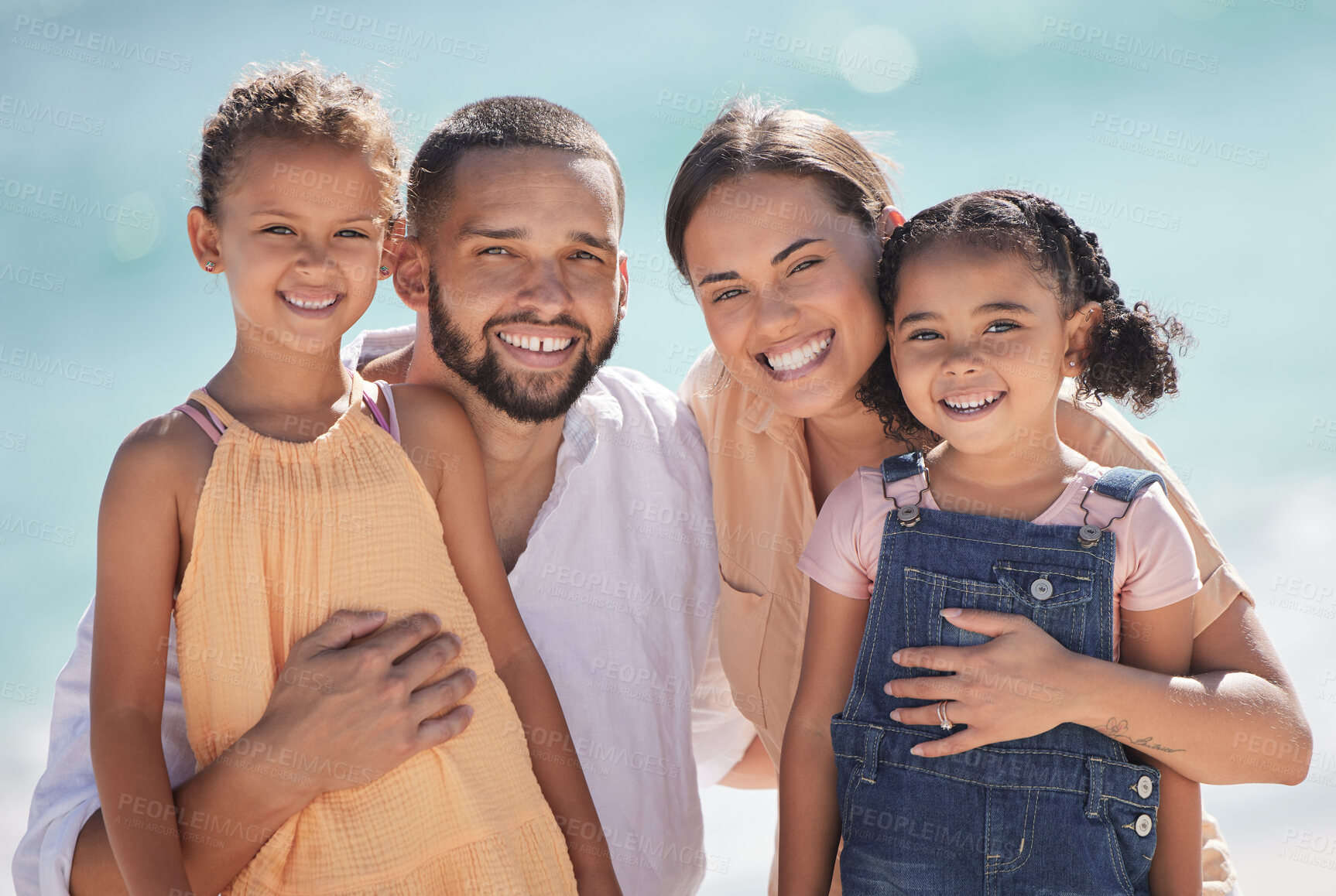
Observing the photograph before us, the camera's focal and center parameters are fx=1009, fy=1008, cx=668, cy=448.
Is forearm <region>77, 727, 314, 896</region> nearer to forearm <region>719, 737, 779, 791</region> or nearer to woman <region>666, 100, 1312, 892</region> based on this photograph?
woman <region>666, 100, 1312, 892</region>

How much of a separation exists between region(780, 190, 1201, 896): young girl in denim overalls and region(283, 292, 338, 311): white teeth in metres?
1.26

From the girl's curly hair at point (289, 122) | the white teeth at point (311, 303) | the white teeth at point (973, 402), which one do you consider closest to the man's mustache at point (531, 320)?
the girl's curly hair at point (289, 122)

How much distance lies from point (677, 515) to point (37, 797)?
190cm

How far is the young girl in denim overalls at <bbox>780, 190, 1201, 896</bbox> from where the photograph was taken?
84.8 inches

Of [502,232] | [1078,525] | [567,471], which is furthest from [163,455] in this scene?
[1078,525]

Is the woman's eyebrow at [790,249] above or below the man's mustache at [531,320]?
above

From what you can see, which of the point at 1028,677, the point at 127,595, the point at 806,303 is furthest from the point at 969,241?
the point at 127,595

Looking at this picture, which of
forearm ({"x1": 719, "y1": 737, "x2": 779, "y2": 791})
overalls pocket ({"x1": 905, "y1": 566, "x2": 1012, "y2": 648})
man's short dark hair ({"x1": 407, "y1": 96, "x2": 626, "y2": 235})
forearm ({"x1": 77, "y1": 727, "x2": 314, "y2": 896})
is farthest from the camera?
forearm ({"x1": 719, "y1": 737, "x2": 779, "y2": 791})

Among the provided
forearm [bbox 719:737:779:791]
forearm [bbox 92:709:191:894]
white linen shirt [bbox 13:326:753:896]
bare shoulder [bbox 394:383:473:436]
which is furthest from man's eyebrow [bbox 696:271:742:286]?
forearm [bbox 719:737:779:791]

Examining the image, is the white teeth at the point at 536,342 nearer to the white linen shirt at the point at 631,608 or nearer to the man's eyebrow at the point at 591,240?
the man's eyebrow at the point at 591,240

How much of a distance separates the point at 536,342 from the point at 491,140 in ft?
1.96

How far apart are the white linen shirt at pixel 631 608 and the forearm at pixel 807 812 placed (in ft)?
2.54

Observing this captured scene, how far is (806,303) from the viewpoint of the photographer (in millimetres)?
2838

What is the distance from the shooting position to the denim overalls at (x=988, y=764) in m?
2.13
